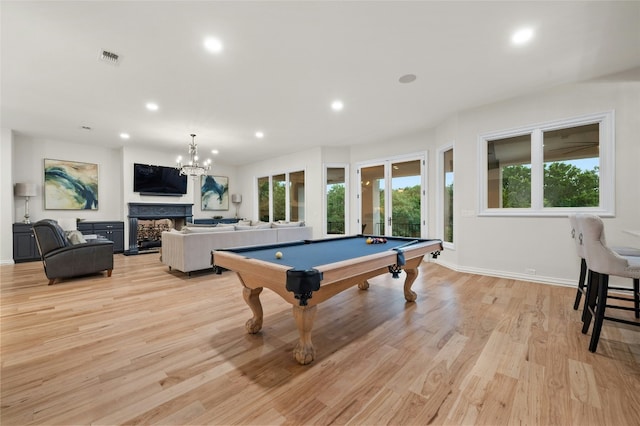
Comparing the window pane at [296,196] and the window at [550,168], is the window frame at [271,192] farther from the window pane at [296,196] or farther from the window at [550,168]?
the window at [550,168]

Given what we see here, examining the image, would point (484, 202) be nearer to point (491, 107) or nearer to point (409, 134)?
point (491, 107)

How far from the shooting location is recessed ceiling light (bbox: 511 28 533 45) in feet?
8.51

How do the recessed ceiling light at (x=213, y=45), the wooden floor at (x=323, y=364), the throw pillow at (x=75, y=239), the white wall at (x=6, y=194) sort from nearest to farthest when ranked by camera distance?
the wooden floor at (x=323, y=364) → the recessed ceiling light at (x=213, y=45) → the throw pillow at (x=75, y=239) → the white wall at (x=6, y=194)

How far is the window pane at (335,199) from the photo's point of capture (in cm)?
727

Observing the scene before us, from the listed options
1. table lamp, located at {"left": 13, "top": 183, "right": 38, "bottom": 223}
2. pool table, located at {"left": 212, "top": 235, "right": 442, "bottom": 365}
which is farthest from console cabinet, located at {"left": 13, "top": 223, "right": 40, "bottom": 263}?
pool table, located at {"left": 212, "top": 235, "right": 442, "bottom": 365}

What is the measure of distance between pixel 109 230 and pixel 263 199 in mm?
4355

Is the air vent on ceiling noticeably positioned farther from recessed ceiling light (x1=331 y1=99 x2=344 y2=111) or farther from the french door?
the french door

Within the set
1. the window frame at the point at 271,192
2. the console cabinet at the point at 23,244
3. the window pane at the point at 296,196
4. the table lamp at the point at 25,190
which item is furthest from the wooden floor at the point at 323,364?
the window frame at the point at 271,192

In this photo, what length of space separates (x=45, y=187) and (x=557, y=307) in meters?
10.1

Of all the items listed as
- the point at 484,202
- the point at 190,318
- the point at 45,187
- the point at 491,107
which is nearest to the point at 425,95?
the point at 491,107

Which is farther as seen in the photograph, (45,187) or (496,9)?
(45,187)

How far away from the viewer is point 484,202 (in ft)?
14.6

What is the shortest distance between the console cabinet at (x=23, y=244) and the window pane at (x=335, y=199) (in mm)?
6852

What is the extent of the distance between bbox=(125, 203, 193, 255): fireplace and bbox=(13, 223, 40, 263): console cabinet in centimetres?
173
